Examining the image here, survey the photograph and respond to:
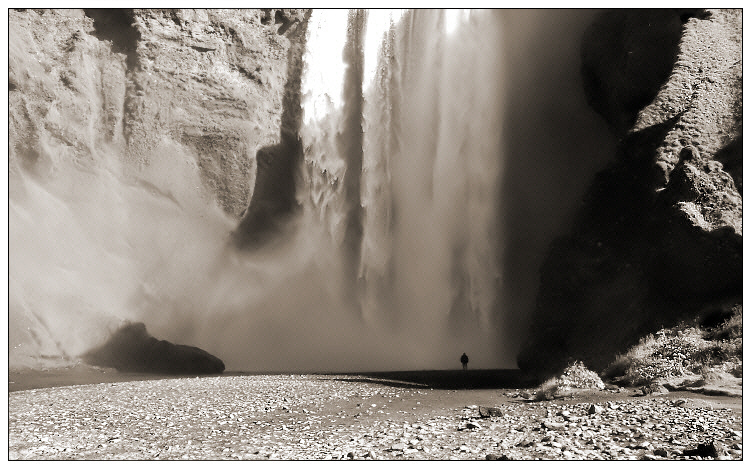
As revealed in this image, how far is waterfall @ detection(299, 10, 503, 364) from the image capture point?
22.0 meters

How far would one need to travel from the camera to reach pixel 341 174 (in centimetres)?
2373

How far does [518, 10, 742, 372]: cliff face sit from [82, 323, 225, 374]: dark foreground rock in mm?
9334

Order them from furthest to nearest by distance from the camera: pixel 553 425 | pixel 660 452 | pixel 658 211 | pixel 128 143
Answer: pixel 128 143
pixel 658 211
pixel 553 425
pixel 660 452

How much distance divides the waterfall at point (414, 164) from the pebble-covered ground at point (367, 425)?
29.7 ft

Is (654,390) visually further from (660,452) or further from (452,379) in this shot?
(452,379)

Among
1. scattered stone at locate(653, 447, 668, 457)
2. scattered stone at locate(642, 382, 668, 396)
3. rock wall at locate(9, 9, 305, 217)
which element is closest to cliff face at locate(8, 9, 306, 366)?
rock wall at locate(9, 9, 305, 217)

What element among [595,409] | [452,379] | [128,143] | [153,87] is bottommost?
[452,379]

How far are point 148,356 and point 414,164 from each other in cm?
1018

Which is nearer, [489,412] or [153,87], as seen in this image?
[489,412]

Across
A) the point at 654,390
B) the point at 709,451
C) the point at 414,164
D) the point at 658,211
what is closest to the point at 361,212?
the point at 414,164

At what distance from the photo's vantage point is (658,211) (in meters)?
14.5

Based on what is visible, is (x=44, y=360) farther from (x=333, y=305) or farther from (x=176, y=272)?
(x=333, y=305)

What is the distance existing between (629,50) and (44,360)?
59.8ft

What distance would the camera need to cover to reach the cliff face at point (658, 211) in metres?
13.4
